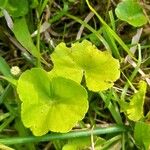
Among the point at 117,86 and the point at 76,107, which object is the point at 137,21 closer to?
the point at 117,86

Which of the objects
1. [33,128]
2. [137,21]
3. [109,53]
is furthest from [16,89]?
[137,21]

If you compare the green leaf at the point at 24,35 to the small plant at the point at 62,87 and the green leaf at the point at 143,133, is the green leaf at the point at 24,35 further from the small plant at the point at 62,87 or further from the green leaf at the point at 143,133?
the green leaf at the point at 143,133

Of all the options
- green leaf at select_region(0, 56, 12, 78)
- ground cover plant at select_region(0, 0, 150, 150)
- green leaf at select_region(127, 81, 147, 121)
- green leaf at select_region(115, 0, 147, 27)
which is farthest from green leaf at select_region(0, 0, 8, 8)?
green leaf at select_region(127, 81, 147, 121)

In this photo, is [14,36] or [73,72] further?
[14,36]

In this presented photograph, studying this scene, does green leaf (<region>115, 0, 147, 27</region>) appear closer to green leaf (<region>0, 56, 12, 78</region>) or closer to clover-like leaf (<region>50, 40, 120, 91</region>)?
clover-like leaf (<region>50, 40, 120, 91</region>)

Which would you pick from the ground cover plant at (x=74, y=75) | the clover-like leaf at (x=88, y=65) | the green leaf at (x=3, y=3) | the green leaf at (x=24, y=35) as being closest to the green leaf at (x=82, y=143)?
the ground cover plant at (x=74, y=75)

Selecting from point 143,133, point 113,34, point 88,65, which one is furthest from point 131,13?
point 143,133
